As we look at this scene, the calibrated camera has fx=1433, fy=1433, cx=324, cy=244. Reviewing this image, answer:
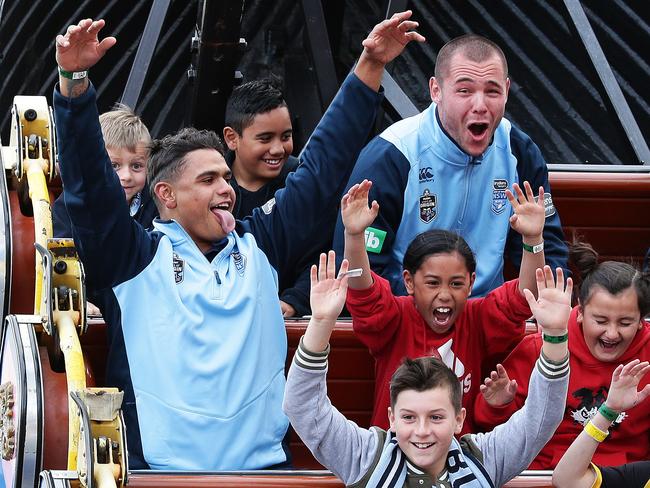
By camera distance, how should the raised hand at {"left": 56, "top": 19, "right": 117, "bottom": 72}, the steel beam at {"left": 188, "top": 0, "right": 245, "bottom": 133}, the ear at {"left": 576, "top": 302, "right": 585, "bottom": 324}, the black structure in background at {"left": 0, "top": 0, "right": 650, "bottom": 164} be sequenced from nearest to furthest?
the raised hand at {"left": 56, "top": 19, "right": 117, "bottom": 72} → the ear at {"left": 576, "top": 302, "right": 585, "bottom": 324} → the steel beam at {"left": 188, "top": 0, "right": 245, "bottom": 133} → the black structure in background at {"left": 0, "top": 0, "right": 650, "bottom": 164}

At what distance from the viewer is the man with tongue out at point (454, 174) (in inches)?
137

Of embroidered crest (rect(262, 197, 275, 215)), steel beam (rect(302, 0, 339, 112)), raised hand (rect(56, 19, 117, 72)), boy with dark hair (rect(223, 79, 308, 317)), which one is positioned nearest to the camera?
raised hand (rect(56, 19, 117, 72))

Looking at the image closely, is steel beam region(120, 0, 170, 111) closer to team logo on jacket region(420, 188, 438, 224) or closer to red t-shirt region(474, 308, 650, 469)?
team logo on jacket region(420, 188, 438, 224)

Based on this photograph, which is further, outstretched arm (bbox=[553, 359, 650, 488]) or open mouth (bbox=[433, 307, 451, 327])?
open mouth (bbox=[433, 307, 451, 327])

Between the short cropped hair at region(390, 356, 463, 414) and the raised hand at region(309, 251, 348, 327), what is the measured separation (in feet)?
0.55

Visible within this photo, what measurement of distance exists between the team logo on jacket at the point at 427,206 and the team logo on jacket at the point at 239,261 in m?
0.52

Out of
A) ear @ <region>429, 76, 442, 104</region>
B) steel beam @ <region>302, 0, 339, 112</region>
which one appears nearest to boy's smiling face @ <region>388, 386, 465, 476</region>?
ear @ <region>429, 76, 442, 104</region>

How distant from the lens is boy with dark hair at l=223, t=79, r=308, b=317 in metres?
3.95

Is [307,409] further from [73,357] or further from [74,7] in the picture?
[74,7]

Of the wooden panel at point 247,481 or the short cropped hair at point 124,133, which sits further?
the short cropped hair at point 124,133

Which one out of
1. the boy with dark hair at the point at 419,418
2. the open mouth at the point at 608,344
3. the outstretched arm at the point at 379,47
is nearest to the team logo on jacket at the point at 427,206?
the outstretched arm at the point at 379,47

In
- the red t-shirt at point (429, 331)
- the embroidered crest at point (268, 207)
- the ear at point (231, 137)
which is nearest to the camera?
the red t-shirt at point (429, 331)

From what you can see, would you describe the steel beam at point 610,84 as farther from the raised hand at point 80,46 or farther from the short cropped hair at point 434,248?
the raised hand at point 80,46

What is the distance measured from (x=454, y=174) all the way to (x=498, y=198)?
126 millimetres
